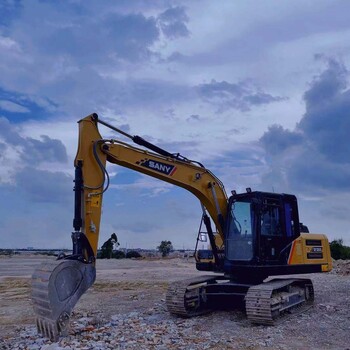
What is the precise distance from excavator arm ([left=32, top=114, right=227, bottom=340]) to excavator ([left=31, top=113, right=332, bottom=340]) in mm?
19

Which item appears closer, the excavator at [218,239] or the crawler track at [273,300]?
the excavator at [218,239]

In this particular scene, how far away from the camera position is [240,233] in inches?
451

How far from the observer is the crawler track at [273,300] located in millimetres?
10062

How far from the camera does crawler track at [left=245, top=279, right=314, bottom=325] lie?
396 inches

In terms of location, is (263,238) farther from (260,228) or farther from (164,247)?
(164,247)

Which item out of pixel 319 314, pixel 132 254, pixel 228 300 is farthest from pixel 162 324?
pixel 132 254

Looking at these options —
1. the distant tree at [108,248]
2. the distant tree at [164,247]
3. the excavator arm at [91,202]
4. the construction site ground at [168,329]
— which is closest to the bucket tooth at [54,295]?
the excavator arm at [91,202]

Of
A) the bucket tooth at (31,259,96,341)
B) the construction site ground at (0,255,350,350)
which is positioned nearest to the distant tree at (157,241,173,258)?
the construction site ground at (0,255,350,350)

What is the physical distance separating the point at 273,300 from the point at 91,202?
4.23m

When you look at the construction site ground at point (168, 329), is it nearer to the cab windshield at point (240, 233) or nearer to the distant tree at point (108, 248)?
the cab windshield at point (240, 233)

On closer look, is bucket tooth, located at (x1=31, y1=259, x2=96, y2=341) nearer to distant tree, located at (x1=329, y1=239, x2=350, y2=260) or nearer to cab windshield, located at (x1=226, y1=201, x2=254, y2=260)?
cab windshield, located at (x1=226, y1=201, x2=254, y2=260)

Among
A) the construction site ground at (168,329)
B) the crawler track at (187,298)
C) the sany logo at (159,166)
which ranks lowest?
the construction site ground at (168,329)

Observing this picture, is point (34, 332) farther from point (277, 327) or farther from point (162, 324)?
point (277, 327)

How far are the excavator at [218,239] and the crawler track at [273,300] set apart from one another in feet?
0.07
